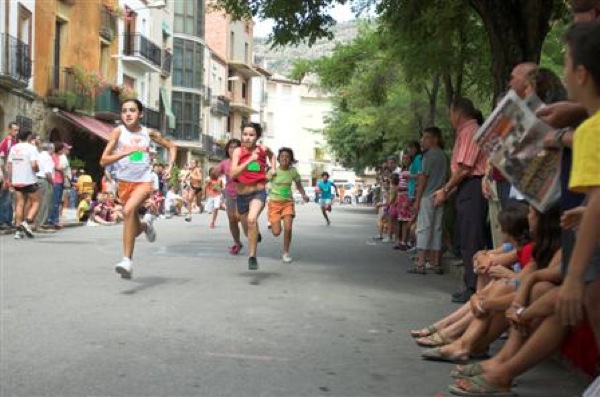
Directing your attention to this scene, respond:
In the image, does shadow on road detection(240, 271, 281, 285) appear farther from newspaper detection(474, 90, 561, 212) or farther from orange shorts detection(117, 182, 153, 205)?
newspaper detection(474, 90, 561, 212)

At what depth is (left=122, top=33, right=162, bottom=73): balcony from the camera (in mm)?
43688

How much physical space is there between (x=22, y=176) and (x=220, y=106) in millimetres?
56211

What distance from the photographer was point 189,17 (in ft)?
200

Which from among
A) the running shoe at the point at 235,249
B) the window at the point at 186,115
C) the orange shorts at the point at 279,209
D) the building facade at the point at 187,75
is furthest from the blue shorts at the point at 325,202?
the window at the point at 186,115

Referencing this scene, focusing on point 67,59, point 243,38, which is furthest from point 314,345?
point 243,38

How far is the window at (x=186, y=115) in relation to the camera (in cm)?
6069

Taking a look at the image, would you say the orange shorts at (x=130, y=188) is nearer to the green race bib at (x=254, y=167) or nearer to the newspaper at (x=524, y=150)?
the green race bib at (x=254, y=167)

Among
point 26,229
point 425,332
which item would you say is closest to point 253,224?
point 425,332

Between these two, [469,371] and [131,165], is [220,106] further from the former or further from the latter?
[469,371]

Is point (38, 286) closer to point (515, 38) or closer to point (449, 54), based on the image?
point (515, 38)

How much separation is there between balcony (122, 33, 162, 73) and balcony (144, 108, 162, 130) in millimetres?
Answer: 2531

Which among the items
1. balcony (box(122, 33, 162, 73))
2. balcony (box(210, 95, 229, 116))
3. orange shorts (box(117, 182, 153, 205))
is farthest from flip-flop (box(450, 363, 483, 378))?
balcony (box(210, 95, 229, 116))

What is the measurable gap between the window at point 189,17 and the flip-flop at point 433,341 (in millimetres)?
55971

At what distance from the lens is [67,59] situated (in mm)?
34812
